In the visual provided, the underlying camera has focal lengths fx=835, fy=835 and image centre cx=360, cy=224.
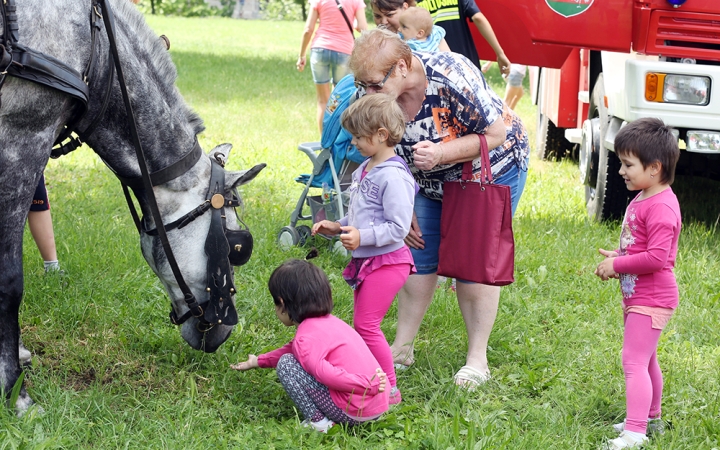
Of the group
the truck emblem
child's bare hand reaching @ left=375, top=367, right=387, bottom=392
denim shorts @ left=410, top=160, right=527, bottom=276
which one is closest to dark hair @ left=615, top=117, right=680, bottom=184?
denim shorts @ left=410, top=160, right=527, bottom=276

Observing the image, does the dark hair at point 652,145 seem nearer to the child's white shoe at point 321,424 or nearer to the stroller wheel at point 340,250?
the child's white shoe at point 321,424

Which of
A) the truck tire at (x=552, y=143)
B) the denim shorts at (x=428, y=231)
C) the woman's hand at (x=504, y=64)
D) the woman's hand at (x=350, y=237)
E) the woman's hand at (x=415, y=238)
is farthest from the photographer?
the truck tire at (x=552, y=143)

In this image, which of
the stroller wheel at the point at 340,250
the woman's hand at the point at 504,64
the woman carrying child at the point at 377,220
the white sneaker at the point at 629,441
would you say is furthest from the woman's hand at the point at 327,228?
the woman's hand at the point at 504,64

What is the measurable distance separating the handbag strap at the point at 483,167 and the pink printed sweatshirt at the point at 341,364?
945 mm

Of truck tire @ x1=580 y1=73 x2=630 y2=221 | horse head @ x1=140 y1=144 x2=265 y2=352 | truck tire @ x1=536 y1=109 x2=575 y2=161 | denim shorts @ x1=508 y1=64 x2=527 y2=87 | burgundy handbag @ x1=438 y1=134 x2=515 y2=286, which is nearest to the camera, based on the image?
horse head @ x1=140 y1=144 x2=265 y2=352

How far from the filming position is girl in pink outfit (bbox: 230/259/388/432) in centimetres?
321

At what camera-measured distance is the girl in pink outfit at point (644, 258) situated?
3.16 meters

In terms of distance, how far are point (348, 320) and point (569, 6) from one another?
265 cm

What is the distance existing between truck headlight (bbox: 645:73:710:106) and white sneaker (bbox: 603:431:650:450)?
286 centimetres

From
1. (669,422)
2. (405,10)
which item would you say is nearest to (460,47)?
(405,10)

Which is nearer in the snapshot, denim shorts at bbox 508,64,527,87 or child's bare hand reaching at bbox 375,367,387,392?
child's bare hand reaching at bbox 375,367,387,392

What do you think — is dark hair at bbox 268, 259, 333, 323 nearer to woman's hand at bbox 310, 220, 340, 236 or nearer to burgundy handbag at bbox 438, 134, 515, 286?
woman's hand at bbox 310, 220, 340, 236

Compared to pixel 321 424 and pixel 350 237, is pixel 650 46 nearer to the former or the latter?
pixel 350 237

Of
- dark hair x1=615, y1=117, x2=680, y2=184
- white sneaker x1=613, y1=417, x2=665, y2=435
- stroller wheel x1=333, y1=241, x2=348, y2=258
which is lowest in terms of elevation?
stroller wheel x1=333, y1=241, x2=348, y2=258
